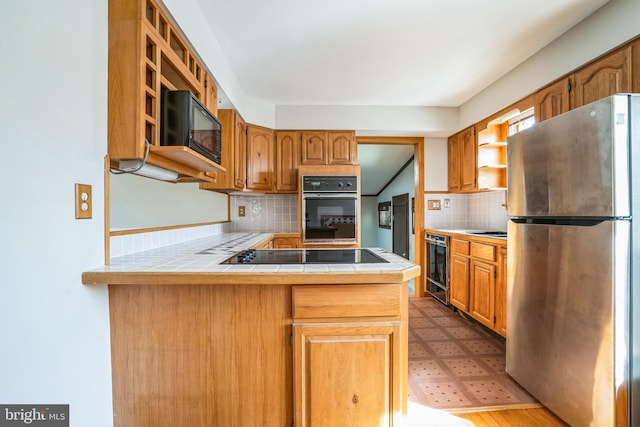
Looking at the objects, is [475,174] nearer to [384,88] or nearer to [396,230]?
[384,88]

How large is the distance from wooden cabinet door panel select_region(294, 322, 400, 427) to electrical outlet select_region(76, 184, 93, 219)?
84 centimetres

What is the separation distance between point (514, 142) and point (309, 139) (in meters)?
2.15

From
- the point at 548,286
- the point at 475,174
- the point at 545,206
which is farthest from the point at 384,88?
the point at 548,286

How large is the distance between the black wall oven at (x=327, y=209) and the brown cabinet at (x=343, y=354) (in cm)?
209

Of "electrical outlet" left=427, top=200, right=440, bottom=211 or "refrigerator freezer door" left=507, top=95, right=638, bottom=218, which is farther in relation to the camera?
"electrical outlet" left=427, top=200, right=440, bottom=211

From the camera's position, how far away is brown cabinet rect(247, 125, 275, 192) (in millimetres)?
3164

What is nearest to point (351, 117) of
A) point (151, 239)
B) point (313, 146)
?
point (313, 146)

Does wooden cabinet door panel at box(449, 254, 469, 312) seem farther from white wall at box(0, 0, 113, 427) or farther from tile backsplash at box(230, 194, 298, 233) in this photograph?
white wall at box(0, 0, 113, 427)

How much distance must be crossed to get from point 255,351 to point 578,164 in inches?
66.2

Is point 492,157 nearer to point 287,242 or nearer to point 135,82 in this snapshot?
point 287,242

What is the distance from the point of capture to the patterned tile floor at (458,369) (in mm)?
1680

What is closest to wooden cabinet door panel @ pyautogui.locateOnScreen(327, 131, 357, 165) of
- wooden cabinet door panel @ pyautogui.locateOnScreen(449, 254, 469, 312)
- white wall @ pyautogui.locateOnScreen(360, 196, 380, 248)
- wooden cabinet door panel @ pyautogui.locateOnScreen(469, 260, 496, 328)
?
wooden cabinet door panel @ pyautogui.locateOnScreen(449, 254, 469, 312)

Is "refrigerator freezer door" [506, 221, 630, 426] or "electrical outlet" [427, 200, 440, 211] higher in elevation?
"electrical outlet" [427, 200, 440, 211]

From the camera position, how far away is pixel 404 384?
1.15 meters
